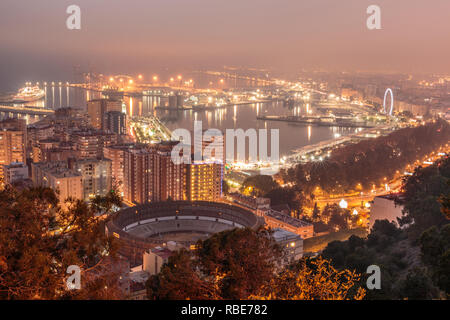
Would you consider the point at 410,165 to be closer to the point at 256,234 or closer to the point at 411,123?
the point at 411,123

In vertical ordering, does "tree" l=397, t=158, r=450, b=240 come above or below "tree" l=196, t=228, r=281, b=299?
below

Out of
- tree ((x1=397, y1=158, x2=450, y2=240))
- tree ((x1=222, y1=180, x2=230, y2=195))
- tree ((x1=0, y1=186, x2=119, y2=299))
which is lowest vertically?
tree ((x1=222, y1=180, x2=230, y2=195))

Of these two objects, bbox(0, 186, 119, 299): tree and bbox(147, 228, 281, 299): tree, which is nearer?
bbox(0, 186, 119, 299): tree

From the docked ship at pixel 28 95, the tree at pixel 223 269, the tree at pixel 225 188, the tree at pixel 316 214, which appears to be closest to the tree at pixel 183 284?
the tree at pixel 223 269

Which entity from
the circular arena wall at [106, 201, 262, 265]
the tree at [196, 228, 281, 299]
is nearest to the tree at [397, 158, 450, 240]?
the circular arena wall at [106, 201, 262, 265]

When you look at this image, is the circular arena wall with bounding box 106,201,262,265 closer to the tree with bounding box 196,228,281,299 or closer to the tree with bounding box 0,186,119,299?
the tree with bounding box 196,228,281,299

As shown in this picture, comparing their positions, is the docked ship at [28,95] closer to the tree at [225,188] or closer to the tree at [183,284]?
the tree at [225,188]

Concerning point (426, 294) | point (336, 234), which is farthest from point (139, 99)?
point (426, 294)
